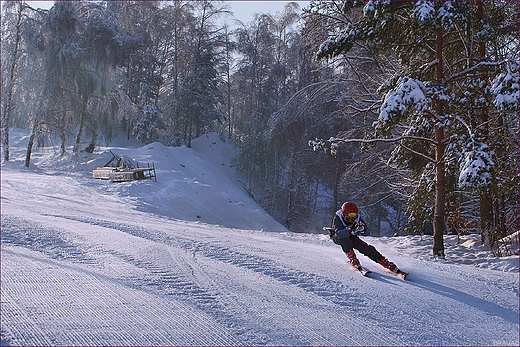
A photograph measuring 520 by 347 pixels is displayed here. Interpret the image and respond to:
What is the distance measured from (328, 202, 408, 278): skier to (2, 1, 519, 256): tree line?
2802 millimetres

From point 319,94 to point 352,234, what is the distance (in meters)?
6.82

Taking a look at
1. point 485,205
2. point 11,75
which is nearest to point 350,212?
point 485,205

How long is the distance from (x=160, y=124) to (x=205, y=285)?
30.0 m

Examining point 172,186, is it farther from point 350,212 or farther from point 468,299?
point 468,299

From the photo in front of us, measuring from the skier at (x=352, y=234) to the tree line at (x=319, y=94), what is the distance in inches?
110

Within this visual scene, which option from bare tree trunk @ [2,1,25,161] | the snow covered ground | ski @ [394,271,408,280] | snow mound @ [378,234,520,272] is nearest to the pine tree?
snow mound @ [378,234,520,272]

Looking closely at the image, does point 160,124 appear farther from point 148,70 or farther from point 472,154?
point 472,154

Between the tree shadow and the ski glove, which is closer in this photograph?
the tree shadow

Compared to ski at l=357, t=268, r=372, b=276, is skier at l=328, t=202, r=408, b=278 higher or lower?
higher

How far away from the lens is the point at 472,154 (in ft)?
23.0

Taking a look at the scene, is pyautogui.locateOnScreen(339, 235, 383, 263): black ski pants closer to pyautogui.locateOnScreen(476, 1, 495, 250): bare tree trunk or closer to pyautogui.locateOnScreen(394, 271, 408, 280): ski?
pyautogui.locateOnScreen(394, 271, 408, 280): ski

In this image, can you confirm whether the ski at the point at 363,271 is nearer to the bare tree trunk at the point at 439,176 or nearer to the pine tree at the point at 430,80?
the pine tree at the point at 430,80

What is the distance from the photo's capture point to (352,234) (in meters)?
5.31

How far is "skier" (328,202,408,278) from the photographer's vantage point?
518 cm
